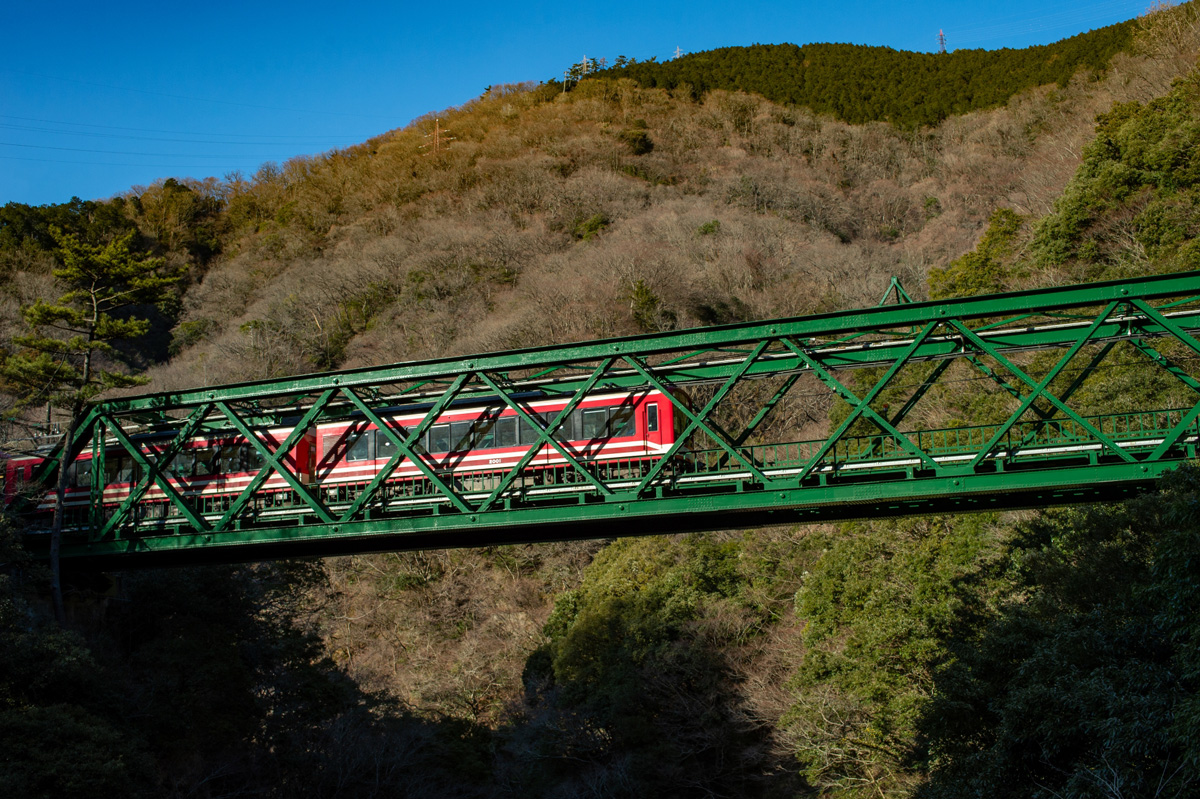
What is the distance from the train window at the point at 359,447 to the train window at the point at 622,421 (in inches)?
256

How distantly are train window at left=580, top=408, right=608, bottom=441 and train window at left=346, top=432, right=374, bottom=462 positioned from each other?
229 inches

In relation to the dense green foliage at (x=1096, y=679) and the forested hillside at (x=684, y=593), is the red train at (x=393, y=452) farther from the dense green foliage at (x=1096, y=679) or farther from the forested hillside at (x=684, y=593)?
the dense green foliage at (x=1096, y=679)

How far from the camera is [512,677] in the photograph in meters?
31.4

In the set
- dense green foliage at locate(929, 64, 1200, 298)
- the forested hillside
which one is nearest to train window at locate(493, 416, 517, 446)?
the forested hillside

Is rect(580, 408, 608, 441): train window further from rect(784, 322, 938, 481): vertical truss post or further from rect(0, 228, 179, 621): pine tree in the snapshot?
rect(0, 228, 179, 621): pine tree

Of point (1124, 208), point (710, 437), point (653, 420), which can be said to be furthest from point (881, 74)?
point (710, 437)

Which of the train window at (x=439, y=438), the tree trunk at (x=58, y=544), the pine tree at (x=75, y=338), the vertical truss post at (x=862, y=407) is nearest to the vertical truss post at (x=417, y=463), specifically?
the train window at (x=439, y=438)

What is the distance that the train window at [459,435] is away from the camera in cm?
2139

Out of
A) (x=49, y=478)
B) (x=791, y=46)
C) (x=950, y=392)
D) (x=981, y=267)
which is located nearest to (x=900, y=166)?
(x=791, y=46)

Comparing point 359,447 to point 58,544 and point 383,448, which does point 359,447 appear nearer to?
point 383,448

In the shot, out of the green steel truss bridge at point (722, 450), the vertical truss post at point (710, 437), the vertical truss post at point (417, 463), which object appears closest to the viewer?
the green steel truss bridge at point (722, 450)

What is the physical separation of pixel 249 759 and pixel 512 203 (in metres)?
51.1

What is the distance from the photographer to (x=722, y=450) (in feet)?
53.4

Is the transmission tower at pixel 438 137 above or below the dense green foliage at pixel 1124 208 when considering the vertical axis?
above
